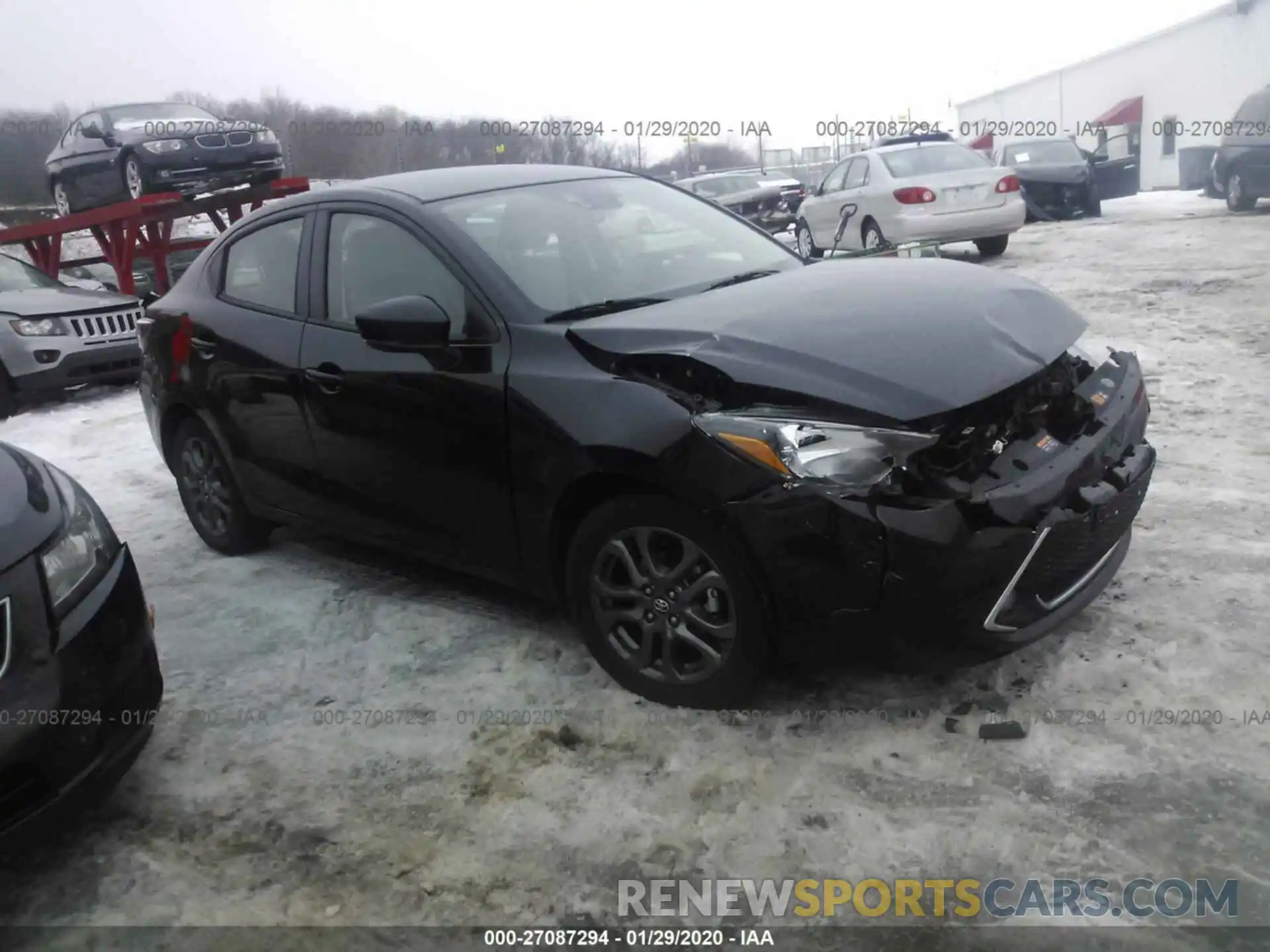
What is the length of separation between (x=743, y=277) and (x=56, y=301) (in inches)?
310

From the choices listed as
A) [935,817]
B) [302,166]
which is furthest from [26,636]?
[302,166]

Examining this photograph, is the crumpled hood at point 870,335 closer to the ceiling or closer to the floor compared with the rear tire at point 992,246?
closer to the ceiling

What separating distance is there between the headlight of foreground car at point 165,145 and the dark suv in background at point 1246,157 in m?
14.7

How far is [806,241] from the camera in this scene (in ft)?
48.6

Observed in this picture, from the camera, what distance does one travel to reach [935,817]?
260 centimetres

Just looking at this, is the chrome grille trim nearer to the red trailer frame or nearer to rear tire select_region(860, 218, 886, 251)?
the red trailer frame

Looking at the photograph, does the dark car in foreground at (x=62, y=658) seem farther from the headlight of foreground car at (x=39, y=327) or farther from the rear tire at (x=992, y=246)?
the rear tire at (x=992, y=246)

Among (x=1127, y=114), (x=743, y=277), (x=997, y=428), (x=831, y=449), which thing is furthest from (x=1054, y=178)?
(x=1127, y=114)

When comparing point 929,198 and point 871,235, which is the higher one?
point 929,198

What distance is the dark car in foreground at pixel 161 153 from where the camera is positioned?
39.7 ft

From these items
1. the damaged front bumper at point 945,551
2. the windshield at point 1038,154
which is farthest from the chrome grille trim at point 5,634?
the windshield at point 1038,154

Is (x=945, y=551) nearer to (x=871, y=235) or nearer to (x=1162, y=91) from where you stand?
(x=871, y=235)

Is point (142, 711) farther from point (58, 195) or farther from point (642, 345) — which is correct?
point (58, 195)

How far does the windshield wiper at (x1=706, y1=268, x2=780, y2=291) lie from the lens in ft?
12.4
